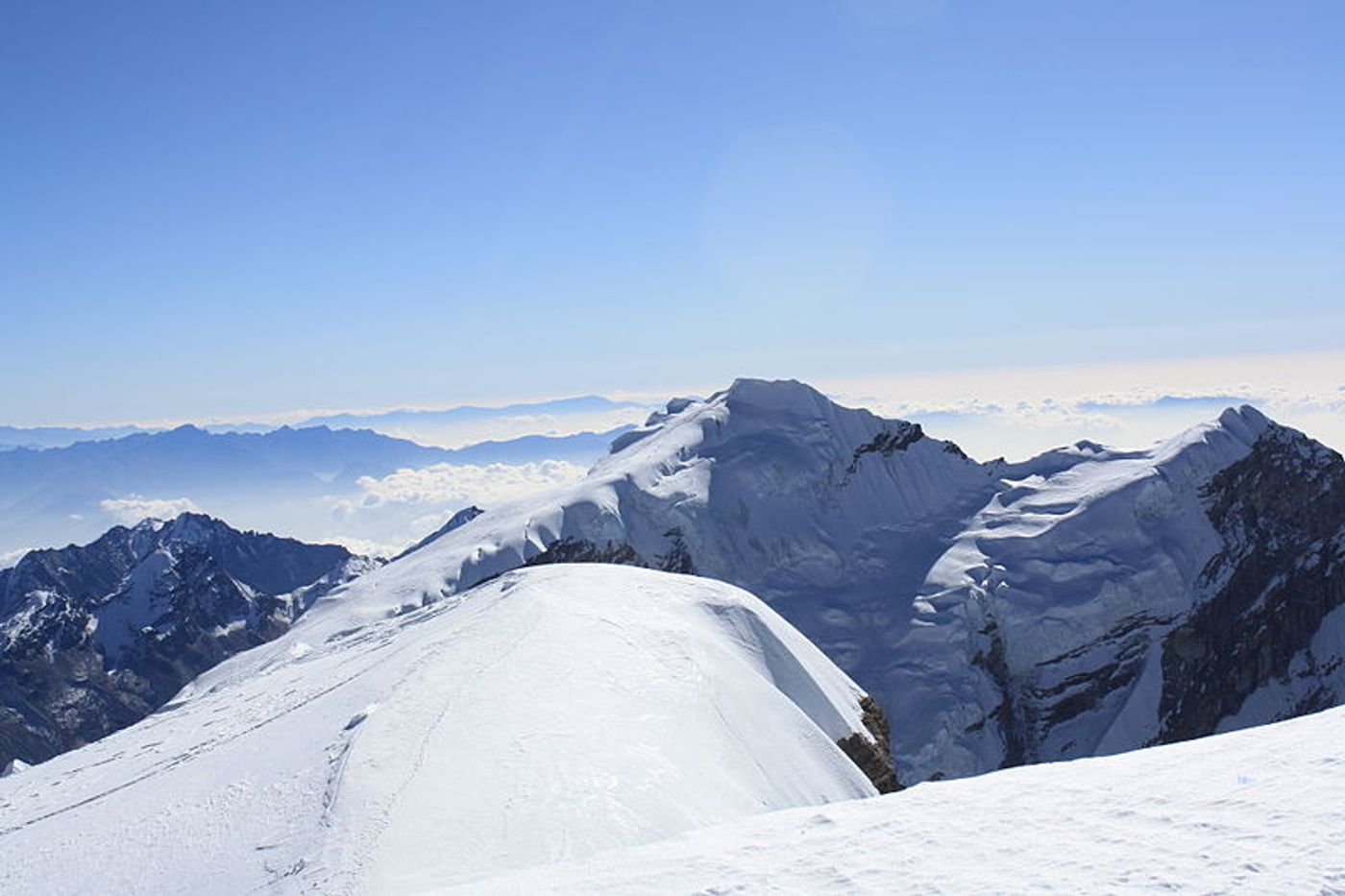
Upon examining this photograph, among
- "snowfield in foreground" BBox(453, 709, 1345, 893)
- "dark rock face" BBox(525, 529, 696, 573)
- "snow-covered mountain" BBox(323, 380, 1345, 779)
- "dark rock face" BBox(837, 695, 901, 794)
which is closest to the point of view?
"snowfield in foreground" BBox(453, 709, 1345, 893)

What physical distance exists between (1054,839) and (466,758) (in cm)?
1383

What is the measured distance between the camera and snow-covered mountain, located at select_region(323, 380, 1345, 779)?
98312mm

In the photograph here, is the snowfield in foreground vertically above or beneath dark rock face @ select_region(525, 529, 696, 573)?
above

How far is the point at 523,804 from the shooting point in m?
18.8

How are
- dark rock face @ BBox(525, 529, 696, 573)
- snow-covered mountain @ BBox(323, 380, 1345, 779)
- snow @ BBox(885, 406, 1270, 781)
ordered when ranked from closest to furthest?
snow @ BBox(885, 406, 1270, 781) → dark rock face @ BBox(525, 529, 696, 573) → snow-covered mountain @ BBox(323, 380, 1345, 779)

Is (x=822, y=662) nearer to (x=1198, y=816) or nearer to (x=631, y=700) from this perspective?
(x=631, y=700)

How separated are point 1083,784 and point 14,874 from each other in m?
24.2

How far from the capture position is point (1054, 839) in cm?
1340

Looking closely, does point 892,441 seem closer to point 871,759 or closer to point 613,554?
point 613,554

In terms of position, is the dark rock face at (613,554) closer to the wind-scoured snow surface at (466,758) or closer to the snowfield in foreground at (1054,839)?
the wind-scoured snow surface at (466,758)

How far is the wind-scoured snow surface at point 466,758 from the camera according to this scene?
17656 mm

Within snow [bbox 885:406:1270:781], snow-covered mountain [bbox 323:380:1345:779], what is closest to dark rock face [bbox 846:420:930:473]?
snow-covered mountain [bbox 323:380:1345:779]

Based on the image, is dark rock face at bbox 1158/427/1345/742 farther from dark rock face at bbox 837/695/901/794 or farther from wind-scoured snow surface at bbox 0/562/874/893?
wind-scoured snow surface at bbox 0/562/874/893

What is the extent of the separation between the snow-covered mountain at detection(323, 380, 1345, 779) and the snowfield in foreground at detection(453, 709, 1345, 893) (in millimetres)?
75558
